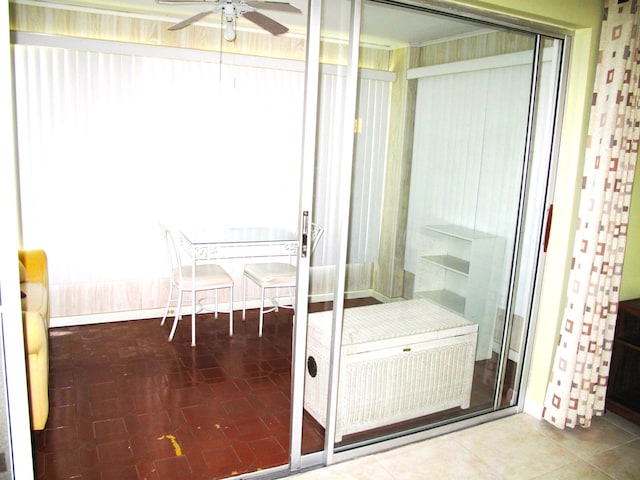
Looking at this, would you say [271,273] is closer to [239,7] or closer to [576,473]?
[239,7]

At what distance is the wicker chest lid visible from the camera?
8.33 ft

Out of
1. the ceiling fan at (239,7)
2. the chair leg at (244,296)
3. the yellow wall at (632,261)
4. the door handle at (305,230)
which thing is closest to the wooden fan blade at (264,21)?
the ceiling fan at (239,7)

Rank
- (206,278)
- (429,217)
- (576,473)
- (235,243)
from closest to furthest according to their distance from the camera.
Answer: (576,473) < (429,217) < (235,243) < (206,278)

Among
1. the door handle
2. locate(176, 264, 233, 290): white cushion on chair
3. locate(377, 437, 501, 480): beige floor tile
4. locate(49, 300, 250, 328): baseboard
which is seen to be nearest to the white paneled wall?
the door handle

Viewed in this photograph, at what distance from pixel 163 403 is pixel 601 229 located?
2.52 m

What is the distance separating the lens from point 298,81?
4.63 meters

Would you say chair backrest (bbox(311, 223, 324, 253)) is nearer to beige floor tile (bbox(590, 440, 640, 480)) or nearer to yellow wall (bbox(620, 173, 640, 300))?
beige floor tile (bbox(590, 440, 640, 480))

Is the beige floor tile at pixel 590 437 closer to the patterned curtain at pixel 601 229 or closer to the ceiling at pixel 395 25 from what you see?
the patterned curtain at pixel 601 229

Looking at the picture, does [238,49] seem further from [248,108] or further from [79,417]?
[79,417]

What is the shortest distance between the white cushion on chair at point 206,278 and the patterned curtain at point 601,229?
2316mm

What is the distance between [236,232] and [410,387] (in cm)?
198

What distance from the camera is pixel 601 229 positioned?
2.74m

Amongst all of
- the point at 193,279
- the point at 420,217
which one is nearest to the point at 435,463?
the point at 420,217

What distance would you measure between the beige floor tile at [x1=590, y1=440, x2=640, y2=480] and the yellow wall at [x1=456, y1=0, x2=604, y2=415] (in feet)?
1.34
